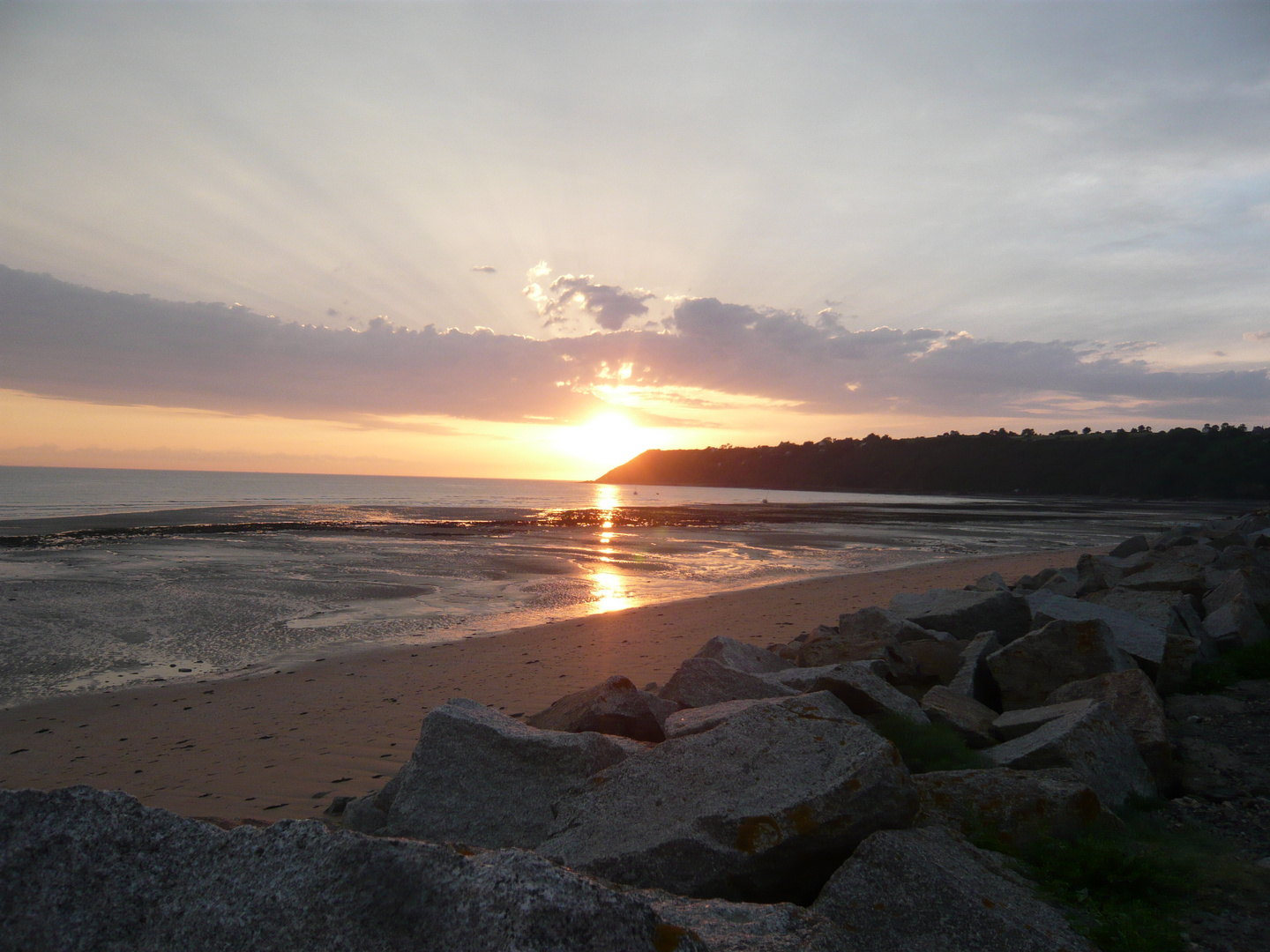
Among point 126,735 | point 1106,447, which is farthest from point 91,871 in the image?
point 1106,447

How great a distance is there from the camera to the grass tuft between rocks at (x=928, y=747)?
4.48 m

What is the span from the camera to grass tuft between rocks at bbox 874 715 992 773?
14.7ft

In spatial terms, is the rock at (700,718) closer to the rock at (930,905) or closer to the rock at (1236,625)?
the rock at (930,905)

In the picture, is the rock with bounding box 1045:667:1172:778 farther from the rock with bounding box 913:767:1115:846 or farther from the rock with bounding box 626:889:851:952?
the rock with bounding box 626:889:851:952

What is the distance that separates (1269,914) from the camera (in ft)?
9.62

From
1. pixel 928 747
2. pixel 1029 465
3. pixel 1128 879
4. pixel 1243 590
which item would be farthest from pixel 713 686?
pixel 1029 465

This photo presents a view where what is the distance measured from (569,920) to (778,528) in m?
38.2

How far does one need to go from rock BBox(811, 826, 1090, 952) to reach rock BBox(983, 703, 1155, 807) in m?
1.31

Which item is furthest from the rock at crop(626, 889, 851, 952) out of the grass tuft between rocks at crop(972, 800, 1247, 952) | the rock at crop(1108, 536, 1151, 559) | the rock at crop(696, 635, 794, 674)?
the rock at crop(1108, 536, 1151, 559)

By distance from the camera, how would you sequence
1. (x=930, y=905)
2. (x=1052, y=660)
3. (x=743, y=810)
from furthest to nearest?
(x=1052, y=660), (x=743, y=810), (x=930, y=905)

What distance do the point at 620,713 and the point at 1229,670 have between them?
5703mm

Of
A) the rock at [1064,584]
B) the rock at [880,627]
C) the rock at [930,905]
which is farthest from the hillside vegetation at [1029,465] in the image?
the rock at [930,905]

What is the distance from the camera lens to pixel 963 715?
5.29 m

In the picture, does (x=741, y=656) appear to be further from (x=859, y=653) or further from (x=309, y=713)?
(x=309, y=713)
